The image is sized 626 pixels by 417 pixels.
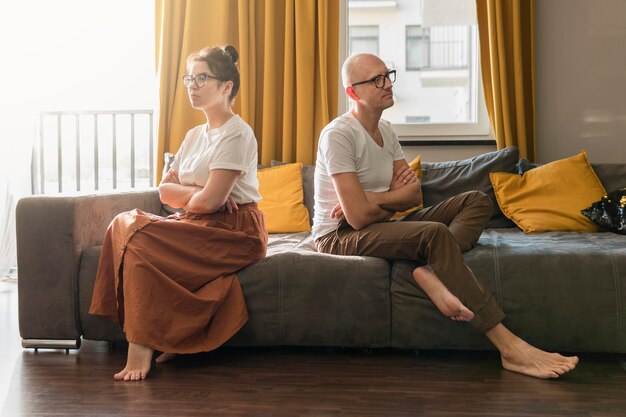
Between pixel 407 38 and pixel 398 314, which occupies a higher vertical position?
pixel 407 38

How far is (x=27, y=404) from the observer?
222cm

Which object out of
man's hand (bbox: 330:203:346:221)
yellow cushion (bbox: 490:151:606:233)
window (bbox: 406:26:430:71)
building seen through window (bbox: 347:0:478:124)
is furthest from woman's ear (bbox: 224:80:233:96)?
window (bbox: 406:26:430:71)

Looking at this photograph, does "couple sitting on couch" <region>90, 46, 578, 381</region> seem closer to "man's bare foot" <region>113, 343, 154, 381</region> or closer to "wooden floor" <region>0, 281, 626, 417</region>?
"man's bare foot" <region>113, 343, 154, 381</region>

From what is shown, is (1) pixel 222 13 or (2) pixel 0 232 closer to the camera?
(1) pixel 222 13

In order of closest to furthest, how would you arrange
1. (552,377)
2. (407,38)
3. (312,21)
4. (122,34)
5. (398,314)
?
(552,377) < (398,314) < (312,21) < (407,38) < (122,34)

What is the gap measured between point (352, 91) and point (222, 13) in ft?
4.84

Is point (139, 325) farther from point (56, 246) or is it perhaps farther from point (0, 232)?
point (0, 232)

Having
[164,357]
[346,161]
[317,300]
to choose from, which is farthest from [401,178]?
[164,357]

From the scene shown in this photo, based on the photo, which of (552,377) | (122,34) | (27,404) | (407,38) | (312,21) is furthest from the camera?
(122,34)

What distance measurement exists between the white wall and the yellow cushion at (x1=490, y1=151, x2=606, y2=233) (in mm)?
521

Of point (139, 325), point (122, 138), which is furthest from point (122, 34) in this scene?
point (139, 325)

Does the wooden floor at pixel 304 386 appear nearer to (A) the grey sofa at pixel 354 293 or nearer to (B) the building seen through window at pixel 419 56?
(A) the grey sofa at pixel 354 293

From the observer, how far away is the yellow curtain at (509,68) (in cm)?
388

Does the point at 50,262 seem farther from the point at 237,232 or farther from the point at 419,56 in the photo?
the point at 419,56
